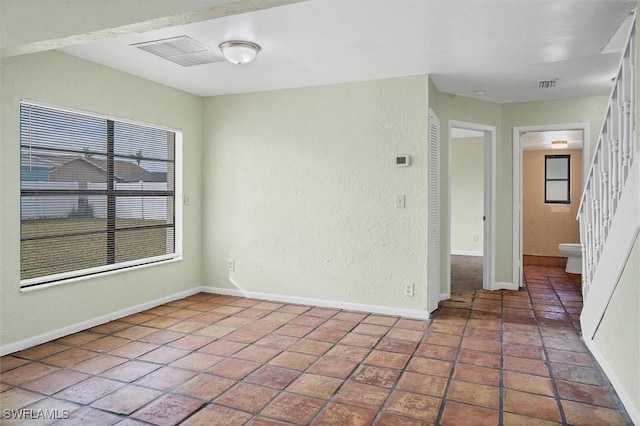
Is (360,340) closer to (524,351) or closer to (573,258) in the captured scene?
(524,351)

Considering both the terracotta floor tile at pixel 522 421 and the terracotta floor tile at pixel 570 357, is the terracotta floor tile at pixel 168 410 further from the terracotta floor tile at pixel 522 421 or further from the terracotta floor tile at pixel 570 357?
the terracotta floor tile at pixel 570 357

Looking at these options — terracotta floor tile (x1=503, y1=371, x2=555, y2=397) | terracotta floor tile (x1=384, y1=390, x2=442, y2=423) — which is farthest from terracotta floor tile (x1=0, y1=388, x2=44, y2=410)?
terracotta floor tile (x1=503, y1=371, x2=555, y2=397)

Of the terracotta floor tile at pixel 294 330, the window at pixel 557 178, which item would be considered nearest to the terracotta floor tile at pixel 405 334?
the terracotta floor tile at pixel 294 330

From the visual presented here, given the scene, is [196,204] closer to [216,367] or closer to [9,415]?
[216,367]

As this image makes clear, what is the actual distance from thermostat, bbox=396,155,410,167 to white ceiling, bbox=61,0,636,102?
2.56 ft

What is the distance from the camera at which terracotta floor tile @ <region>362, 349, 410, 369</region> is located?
298 centimetres

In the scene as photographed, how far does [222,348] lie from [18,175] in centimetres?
199

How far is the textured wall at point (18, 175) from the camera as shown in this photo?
3119mm

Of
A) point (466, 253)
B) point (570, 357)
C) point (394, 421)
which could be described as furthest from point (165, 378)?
point (466, 253)

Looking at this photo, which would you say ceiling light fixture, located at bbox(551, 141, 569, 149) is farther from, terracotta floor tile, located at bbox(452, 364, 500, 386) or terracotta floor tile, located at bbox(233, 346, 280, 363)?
terracotta floor tile, located at bbox(233, 346, 280, 363)

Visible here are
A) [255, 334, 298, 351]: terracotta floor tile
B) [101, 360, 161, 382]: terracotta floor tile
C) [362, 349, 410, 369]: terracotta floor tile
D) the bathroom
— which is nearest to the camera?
[101, 360, 161, 382]: terracotta floor tile

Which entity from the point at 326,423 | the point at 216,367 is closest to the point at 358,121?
the point at 216,367

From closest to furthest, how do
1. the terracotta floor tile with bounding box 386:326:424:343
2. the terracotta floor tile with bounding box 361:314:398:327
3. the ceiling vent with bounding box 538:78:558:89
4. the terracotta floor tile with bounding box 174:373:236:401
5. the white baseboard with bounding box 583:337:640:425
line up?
the white baseboard with bounding box 583:337:640:425 < the terracotta floor tile with bounding box 174:373:236:401 < the terracotta floor tile with bounding box 386:326:424:343 < the terracotta floor tile with bounding box 361:314:398:327 < the ceiling vent with bounding box 538:78:558:89

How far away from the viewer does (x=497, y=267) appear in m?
5.39
